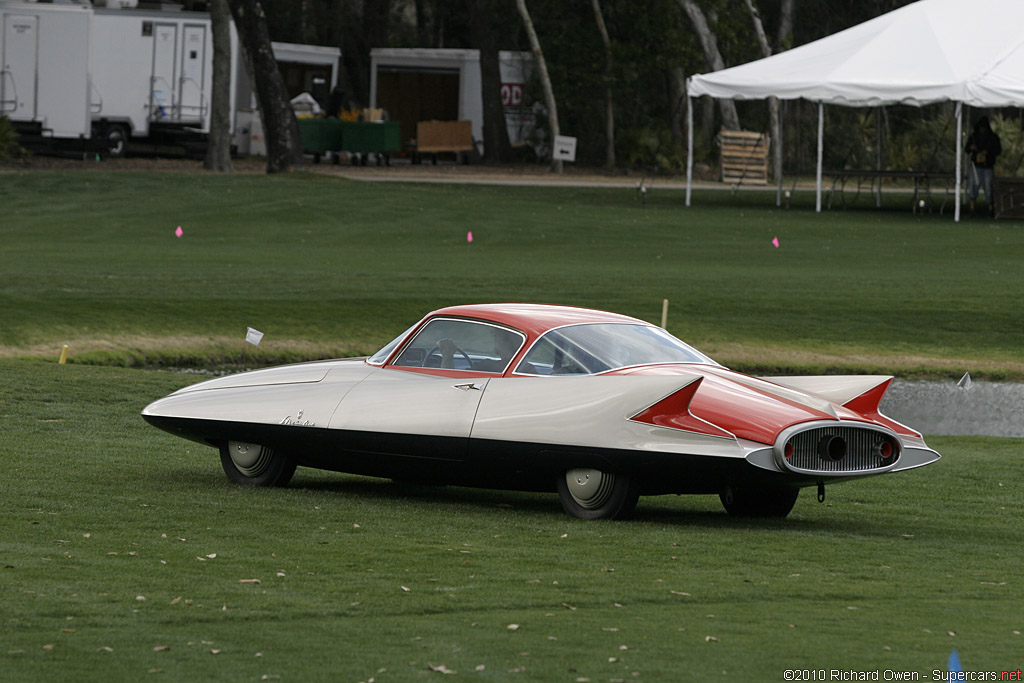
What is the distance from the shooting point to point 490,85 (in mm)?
49469

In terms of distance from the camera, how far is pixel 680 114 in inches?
2063

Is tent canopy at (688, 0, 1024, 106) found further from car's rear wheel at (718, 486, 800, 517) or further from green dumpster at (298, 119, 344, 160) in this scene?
car's rear wheel at (718, 486, 800, 517)

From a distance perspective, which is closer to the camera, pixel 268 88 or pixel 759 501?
pixel 759 501

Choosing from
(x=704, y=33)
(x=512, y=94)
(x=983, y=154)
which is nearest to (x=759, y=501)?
(x=983, y=154)

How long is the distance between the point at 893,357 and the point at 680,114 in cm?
3343

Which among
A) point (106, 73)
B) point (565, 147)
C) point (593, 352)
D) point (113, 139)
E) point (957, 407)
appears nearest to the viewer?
point (593, 352)

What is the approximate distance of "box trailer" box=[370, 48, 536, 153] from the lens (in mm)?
51031

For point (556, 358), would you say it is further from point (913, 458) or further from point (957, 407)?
point (957, 407)

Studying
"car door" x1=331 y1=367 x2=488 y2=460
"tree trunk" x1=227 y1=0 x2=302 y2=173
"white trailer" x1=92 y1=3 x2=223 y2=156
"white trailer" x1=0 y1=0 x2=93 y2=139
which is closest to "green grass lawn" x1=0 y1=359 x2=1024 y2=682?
"car door" x1=331 y1=367 x2=488 y2=460

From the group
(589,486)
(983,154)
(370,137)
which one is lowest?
(589,486)

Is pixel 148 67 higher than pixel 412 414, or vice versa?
pixel 148 67

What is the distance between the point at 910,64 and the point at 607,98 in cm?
1779

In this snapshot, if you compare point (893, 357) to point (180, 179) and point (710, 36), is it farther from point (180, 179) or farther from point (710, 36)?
point (710, 36)

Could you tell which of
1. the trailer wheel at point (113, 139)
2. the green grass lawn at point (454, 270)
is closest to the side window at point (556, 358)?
the green grass lawn at point (454, 270)
